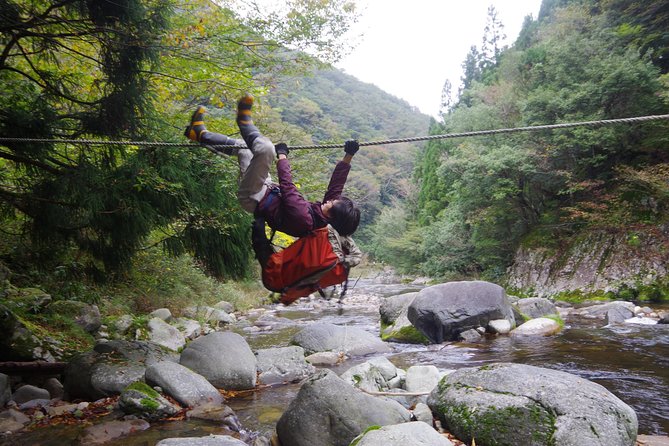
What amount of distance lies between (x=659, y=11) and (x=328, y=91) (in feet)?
174

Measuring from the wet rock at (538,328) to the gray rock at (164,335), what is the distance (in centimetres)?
716

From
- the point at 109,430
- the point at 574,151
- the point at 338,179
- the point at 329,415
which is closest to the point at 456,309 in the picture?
the point at 329,415

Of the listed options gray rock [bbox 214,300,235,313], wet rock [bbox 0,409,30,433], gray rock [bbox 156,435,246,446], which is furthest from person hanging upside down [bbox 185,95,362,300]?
gray rock [bbox 214,300,235,313]

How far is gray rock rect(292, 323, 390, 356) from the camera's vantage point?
9031 mm

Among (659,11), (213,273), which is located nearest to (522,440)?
(213,273)

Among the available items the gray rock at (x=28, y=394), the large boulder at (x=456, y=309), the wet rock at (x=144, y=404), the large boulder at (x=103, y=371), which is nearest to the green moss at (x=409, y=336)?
the large boulder at (x=456, y=309)

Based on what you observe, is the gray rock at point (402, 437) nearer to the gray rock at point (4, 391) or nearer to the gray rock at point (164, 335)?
the gray rock at point (4, 391)

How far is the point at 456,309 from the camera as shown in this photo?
10.3 metres

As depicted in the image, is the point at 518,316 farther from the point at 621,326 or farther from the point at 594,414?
the point at 594,414

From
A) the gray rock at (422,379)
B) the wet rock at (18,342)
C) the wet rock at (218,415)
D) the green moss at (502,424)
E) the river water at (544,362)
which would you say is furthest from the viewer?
the gray rock at (422,379)

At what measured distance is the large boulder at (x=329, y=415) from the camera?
173 inches

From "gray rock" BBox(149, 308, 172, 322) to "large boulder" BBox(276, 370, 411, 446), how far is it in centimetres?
725

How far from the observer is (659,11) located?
17.2 m

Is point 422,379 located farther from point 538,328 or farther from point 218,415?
point 538,328
